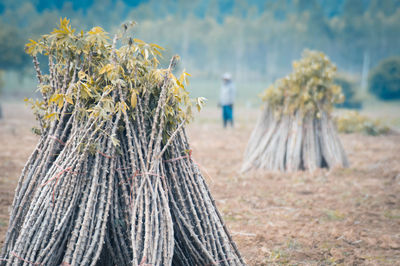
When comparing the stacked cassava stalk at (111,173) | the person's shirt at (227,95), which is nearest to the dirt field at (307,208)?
the stacked cassava stalk at (111,173)

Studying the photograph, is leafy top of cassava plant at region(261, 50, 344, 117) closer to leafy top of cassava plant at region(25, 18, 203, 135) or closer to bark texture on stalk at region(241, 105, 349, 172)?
bark texture on stalk at region(241, 105, 349, 172)

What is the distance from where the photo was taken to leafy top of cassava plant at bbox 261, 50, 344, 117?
7590mm

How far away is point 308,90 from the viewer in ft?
24.9

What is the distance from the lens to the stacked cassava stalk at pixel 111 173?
2842 mm

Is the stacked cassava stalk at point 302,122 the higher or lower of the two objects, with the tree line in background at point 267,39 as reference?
lower

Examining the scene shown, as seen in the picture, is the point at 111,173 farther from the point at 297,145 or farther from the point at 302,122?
the point at 302,122

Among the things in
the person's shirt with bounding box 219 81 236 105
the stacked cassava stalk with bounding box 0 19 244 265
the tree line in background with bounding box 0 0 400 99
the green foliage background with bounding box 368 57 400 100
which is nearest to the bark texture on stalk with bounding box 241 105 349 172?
the stacked cassava stalk with bounding box 0 19 244 265

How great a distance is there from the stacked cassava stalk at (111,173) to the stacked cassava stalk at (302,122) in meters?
4.70

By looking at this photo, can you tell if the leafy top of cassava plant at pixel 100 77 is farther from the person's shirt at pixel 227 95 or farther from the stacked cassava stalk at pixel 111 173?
the person's shirt at pixel 227 95

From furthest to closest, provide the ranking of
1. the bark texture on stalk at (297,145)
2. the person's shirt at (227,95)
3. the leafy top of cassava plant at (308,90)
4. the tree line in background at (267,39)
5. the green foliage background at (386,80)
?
the tree line in background at (267,39) → the green foliage background at (386,80) → the person's shirt at (227,95) → the bark texture on stalk at (297,145) → the leafy top of cassava plant at (308,90)

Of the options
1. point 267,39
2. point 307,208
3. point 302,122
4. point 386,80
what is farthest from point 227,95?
point 267,39

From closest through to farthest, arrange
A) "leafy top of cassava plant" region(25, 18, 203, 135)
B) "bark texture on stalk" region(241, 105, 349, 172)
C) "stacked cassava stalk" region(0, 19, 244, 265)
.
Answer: "stacked cassava stalk" region(0, 19, 244, 265), "leafy top of cassava plant" region(25, 18, 203, 135), "bark texture on stalk" region(241, 105, 349, 172)

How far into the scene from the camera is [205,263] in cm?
307

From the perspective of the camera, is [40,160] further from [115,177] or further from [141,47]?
[141,47]
